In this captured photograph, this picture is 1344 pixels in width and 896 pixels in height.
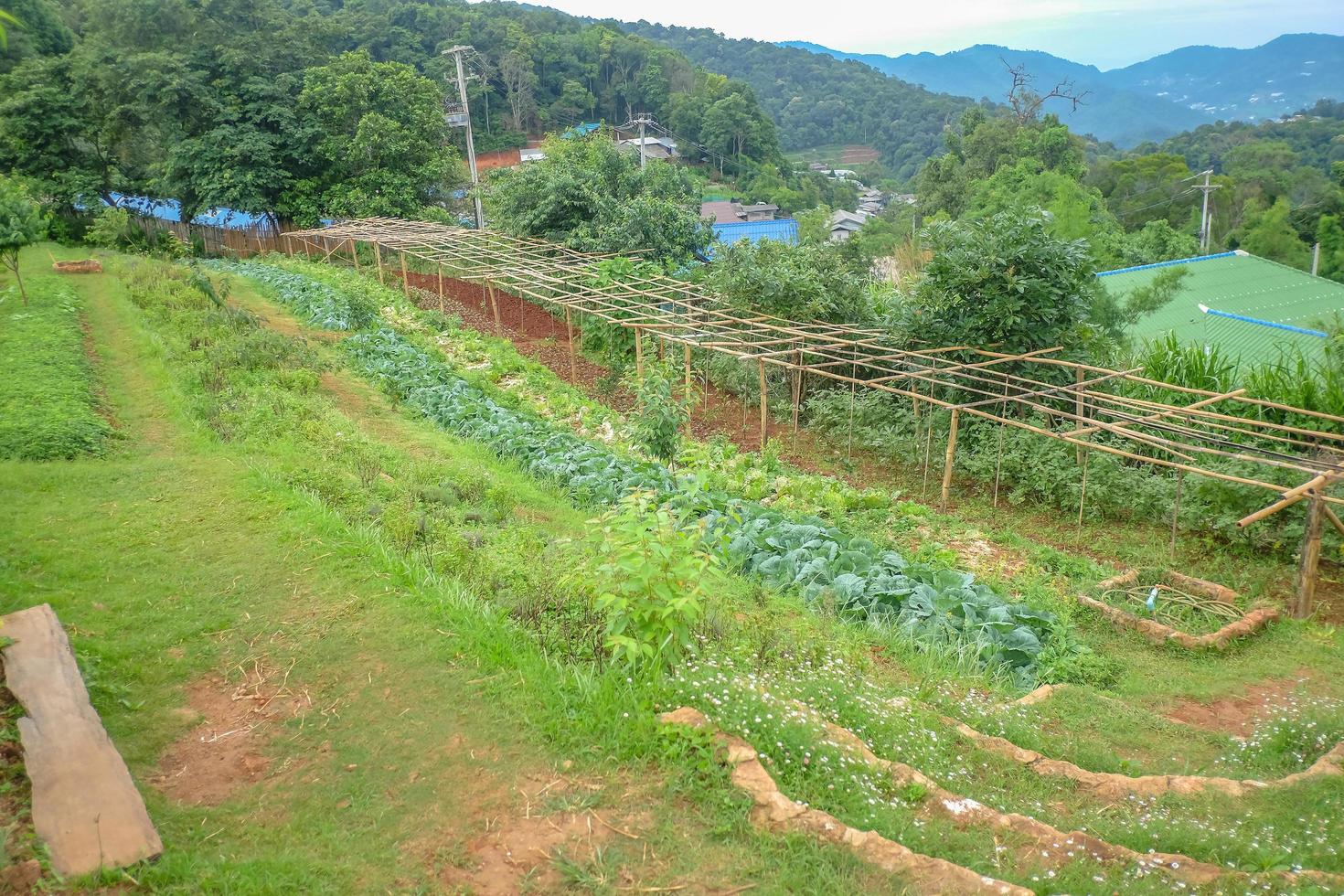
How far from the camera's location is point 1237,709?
18.7ft

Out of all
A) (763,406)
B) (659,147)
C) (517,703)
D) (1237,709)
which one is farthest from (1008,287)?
(659,147)

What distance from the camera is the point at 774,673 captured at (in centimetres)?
500

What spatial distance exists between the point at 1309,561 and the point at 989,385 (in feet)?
17.4

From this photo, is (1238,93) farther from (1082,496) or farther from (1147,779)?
(1147,779)

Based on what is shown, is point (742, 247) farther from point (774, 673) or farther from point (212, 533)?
point (774, 673)

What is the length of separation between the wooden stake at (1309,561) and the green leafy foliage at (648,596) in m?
5.34

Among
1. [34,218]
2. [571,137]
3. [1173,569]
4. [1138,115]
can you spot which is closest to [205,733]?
[1173,569]

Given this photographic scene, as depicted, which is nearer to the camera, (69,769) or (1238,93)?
(69,769)

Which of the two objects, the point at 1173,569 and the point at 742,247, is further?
the point at 742,247

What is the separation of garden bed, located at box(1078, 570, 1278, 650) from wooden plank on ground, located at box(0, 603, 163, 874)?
6660 millimetres

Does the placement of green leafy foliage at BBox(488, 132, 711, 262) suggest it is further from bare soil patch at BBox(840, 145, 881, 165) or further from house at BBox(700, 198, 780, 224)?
bare soil patch at BBox(840, 145, 881, 165)

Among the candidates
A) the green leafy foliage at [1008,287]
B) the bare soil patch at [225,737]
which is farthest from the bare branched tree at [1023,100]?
the bare soil patch at [225,737]

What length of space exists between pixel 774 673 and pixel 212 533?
4885 mm

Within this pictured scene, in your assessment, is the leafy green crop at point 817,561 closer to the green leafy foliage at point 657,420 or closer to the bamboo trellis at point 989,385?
the green leafy foliage at point 657,420
